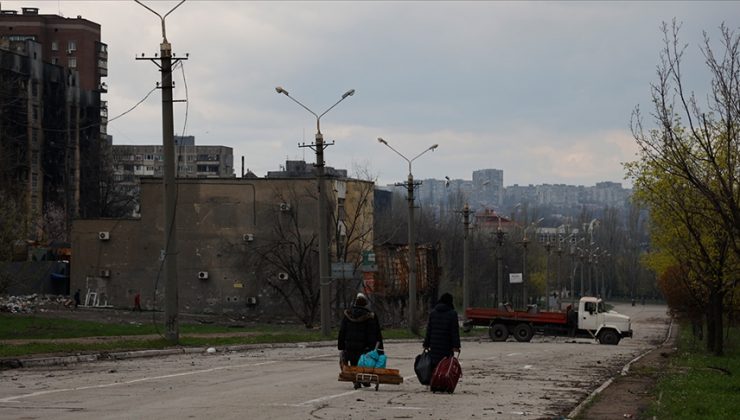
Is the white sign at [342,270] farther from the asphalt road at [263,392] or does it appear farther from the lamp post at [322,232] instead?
the asphalt road at [263,392]

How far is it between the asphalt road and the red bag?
20 cm

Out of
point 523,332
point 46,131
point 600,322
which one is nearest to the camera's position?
point 523,332

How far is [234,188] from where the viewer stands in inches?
2963

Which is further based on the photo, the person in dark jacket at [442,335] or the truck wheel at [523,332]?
the truck wheel at [523,332]

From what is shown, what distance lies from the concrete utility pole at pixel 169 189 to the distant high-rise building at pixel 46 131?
2406 inches

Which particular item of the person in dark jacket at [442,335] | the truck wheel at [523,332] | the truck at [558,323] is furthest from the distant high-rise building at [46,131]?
the person in dark jacket at [442,335]

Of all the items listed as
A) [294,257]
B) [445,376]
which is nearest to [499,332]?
[294,257]

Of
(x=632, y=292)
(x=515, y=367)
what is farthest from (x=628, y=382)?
(x=632, y=292)

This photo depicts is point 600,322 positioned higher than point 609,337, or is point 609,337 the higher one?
point 600,322

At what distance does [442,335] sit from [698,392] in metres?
4.86

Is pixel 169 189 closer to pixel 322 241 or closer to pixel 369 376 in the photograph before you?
pixel 322 241

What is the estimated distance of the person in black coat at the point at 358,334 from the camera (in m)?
20.3

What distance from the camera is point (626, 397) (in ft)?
66.0

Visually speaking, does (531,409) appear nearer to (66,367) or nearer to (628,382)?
(628,382)
